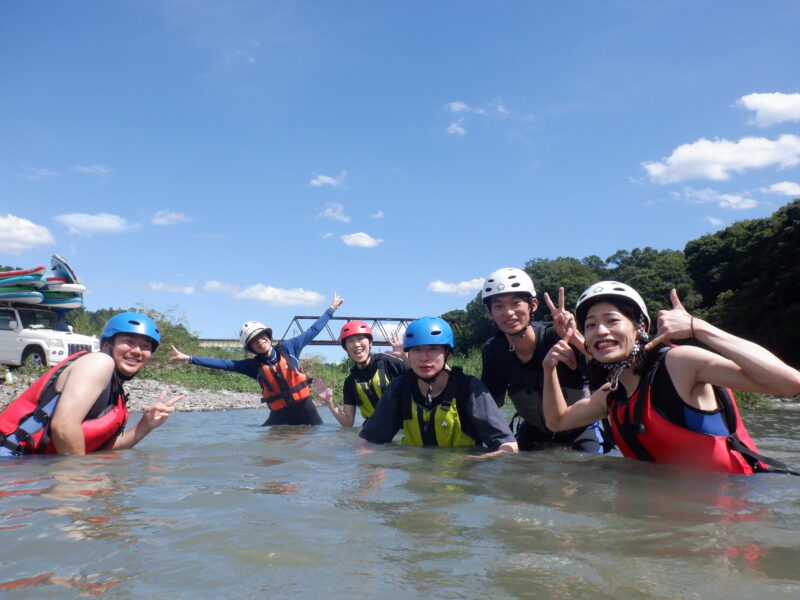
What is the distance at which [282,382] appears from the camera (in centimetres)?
1062

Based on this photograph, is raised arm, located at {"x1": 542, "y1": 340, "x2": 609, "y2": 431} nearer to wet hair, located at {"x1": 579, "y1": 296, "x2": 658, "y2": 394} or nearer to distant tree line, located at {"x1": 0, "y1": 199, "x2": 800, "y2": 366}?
wet hair, located at {"x1": 579, "y1": 296, "x2": 658, "y2": 394}

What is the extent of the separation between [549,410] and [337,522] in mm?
2179

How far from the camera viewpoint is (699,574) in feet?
7.99

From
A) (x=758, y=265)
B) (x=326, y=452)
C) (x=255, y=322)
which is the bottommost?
(x=326, y=452)

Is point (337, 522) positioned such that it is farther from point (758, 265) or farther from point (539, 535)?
point (758, 265)

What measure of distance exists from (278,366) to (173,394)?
37.3 ft

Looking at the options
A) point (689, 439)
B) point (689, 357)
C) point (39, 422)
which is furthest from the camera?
point (39, 422)

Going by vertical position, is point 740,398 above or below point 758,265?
below

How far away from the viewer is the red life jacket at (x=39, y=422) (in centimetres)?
546

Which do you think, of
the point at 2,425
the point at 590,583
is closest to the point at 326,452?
the point at 2,425

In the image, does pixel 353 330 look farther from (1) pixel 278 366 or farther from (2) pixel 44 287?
(2) pixel 44 287

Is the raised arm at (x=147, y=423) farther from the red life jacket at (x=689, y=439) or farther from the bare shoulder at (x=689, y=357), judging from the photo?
the bare shoulder at (x=689, y=357)

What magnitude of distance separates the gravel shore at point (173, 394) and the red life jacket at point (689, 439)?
527 inches

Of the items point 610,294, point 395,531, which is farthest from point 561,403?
point 395,531
